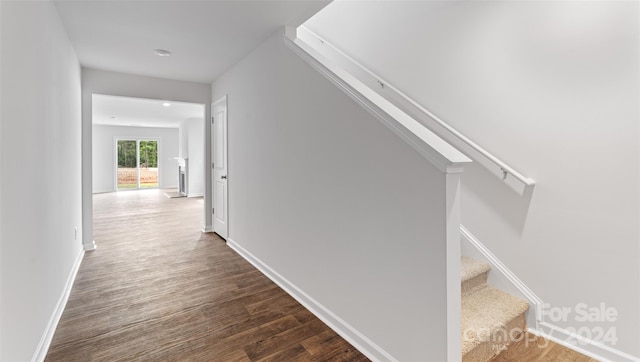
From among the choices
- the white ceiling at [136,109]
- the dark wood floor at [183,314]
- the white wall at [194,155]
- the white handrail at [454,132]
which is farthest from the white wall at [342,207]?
the white wall at [194,155]

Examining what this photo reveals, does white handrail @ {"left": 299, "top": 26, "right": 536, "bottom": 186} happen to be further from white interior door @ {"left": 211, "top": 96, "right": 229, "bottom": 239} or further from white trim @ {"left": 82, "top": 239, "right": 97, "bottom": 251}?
white trim @ {"left": 82, "top": 239, "right": 97, "bottom": 251}

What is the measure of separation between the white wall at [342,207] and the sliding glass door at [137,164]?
32.4 feet

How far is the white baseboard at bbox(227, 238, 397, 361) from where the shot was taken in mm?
1743

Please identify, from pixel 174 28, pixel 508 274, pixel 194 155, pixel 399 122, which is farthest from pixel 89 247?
pixel 194 155

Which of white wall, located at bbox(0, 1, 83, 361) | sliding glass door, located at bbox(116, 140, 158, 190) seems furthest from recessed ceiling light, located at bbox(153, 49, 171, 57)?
sliding glass door, located at bbox(116, 140, 158, 190)

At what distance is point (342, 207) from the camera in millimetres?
1979

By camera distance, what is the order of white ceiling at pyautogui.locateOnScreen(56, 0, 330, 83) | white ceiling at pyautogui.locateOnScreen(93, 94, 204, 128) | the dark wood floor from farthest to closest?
white ceiling at pyautogui.locateOnScreen(93, 94, 204, 128), white ceiling at pyautogui.locateOnScreen(56, 0, 330, 83), the dark wood floor

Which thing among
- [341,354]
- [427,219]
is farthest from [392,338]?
[427,219]

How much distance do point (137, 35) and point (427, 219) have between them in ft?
9.94

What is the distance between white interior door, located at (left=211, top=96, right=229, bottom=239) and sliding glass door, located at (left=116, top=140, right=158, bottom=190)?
328 inches

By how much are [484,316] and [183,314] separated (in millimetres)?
2115

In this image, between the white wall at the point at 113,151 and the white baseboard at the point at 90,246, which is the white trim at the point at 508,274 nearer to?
the white baseboard at the point at 90,246

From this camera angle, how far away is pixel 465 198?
2.46m

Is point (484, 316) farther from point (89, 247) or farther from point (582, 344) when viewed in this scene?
point (89, 247)
